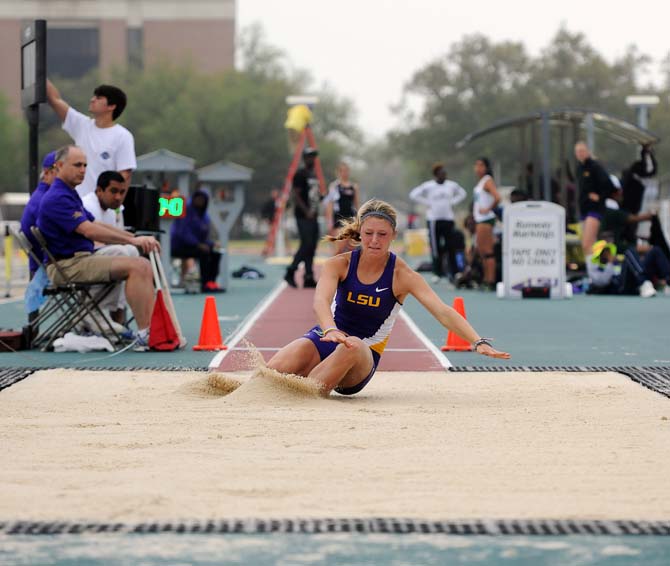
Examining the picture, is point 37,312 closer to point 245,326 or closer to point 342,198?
point 245,326

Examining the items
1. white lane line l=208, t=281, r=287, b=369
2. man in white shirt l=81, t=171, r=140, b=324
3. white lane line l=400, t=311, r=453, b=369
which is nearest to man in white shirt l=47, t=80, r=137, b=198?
man in white shirt l=81, t=171, r=140, b=324

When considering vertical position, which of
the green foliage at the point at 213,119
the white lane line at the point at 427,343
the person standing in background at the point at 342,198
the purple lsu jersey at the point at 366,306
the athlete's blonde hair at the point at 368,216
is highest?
the green foliage at the point at 213,119

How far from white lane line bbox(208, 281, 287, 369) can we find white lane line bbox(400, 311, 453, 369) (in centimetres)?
172

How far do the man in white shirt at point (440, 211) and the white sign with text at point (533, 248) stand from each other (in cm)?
305

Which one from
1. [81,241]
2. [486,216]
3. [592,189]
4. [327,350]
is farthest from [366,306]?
[486,216]

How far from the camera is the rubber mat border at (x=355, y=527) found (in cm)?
467

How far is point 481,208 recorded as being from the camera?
71.3ft

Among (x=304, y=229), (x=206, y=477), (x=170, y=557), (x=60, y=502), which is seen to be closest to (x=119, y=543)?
(x=170, y=557)

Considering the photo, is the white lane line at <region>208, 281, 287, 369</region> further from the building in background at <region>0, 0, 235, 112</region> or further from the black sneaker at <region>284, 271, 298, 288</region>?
the building in background at <region>0, 0, 235, 112</region>

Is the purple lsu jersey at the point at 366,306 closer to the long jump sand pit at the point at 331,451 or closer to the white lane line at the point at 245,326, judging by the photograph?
the long jump sand pit at the point at 331,451

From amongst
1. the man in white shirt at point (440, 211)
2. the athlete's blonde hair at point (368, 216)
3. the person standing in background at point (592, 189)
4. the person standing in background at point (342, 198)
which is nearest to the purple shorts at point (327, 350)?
A: the athlete's blonde hair at point (368, 216)

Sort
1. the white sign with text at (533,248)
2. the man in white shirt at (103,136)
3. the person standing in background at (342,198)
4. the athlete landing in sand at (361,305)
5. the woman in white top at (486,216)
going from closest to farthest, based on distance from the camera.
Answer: the athlete landing in sand at (361,305) < the man in white shirt at (103,136) < the white sign with text at (533,248) < the woman in white top at (486,216) < the person standing in background at (342,198)

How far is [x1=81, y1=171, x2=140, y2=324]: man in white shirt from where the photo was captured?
1175 centimetres

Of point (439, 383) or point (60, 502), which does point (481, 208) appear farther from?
point (60, 502)
